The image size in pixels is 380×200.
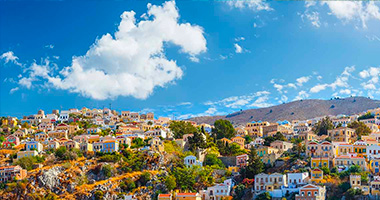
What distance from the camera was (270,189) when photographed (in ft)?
205

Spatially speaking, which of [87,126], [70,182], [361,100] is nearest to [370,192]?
[70,182]

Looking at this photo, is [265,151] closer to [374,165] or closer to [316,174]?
[316,174]

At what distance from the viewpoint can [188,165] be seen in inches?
2822

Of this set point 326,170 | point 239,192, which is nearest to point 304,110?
point 326,170

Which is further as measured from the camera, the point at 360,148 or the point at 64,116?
the point at 64,116

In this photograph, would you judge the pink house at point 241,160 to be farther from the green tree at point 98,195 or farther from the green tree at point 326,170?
the green tree at point 98,195

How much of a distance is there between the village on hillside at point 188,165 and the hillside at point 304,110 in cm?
6772

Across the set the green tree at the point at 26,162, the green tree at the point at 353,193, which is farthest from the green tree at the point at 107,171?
the green tree at the point at 353,193

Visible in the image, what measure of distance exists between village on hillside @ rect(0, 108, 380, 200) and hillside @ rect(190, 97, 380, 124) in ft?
222

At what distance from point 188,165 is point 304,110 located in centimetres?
9334

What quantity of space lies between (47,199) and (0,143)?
66.5 feet

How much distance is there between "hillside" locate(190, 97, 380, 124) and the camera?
152625 millimetres

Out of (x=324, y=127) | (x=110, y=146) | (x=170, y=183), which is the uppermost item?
(x=324, y=127)

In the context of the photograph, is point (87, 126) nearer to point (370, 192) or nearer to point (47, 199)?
point (47, 199)
